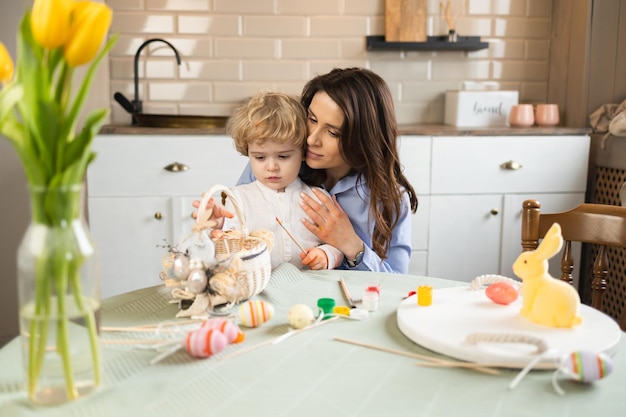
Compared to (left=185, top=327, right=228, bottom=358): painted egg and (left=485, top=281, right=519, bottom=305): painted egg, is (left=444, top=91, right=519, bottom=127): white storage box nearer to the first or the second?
(left=485, top=281, right=519, bottom=305): painted egg

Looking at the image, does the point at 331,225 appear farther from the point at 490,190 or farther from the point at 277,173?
the point at 490,190

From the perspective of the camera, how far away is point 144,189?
2.71m

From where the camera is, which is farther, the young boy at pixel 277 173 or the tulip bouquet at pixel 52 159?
the young boy at pixel 277 173

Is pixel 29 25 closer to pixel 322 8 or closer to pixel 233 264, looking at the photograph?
pixel 233 264

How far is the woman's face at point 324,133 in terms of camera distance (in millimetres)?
1748

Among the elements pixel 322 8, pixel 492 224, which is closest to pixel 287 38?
pixel 322 8

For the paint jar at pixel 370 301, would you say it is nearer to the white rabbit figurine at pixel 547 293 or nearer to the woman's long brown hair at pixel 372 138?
the white rabbit figurine at pixel 547 293

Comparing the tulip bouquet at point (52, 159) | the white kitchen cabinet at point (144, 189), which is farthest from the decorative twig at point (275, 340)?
the white kitchen cabinet at point (144, 189)

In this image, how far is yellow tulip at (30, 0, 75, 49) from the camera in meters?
0.69

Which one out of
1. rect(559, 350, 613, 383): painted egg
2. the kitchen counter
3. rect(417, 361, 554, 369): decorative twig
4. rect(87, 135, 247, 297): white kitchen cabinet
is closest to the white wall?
rect(87, 135, 247, 297): white kitchen cabinet

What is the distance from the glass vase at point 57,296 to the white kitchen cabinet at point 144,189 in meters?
1.89

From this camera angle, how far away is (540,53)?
343 centimetres

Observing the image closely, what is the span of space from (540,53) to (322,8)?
1197mm

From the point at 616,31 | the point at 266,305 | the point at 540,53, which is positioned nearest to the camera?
the point at 266,305
